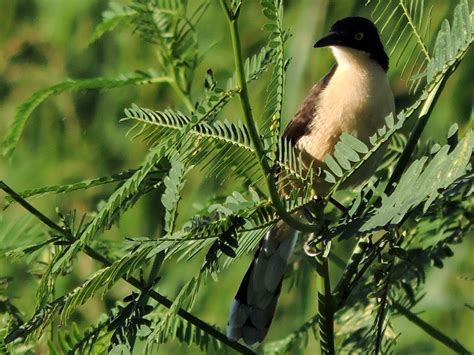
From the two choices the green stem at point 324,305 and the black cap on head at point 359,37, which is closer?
the green stem at point 324,305

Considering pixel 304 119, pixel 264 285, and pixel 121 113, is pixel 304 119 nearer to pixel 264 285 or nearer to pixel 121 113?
pixel 264 285

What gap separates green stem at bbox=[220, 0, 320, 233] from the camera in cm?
165

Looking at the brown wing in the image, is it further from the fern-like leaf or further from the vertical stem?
the vertical stem

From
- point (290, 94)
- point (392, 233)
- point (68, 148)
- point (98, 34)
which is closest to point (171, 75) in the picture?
point (98, 34)

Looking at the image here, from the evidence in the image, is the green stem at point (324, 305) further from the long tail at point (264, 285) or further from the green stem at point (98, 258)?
the long tail at point (264, 285)

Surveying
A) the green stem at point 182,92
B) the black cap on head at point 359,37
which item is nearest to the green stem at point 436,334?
the green stem at point 182,92

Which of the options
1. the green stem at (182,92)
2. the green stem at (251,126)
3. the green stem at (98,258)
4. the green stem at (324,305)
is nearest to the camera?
the green stem at (251,126)

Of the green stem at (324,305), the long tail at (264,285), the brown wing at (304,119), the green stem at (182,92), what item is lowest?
the long tail at (264,285)

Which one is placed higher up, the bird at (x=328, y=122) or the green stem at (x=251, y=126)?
the green stem at (x=251, y=126)

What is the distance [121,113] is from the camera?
6.37m

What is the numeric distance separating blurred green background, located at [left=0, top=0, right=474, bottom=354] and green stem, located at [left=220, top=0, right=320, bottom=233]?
1798mm

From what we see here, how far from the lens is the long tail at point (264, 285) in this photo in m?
3.21

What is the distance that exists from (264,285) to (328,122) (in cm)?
51

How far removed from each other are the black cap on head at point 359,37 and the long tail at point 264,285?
30.7 inches
